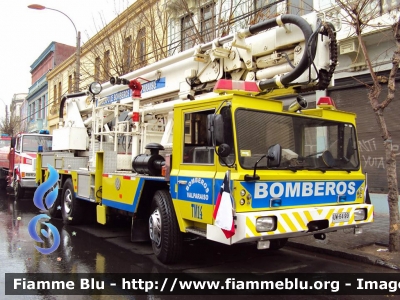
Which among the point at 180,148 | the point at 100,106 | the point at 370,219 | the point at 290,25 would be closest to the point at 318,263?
the point at 370,219

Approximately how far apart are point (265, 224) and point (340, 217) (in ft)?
4.23

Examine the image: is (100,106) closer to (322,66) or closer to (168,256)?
(168,256)

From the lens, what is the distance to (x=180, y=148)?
5496 mm

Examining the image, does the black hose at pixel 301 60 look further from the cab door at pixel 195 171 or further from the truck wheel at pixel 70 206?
the truck wheel at pixel 70 206

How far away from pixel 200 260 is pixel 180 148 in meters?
1.86

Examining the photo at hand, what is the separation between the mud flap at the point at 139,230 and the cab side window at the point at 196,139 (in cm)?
179

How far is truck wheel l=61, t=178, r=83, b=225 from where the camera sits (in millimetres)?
9055

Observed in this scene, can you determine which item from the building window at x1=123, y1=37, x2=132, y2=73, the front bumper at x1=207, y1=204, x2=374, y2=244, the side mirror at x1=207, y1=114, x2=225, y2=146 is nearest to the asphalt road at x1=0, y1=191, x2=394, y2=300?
the front bumper at x1=207, y1=204, x2=374, y2=244

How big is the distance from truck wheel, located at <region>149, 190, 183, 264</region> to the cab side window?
2.55ft

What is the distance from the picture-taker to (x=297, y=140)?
5219 millimetres

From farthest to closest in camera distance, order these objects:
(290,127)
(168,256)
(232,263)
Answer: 1. (232,263)
2. (168,256)
3. (290,127)

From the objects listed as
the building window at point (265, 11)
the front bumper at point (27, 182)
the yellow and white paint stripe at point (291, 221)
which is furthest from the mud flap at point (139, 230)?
the front bumper at point (27, 182)

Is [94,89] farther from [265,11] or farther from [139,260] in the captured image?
[265,11]

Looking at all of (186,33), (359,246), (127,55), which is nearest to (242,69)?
(359,246)
